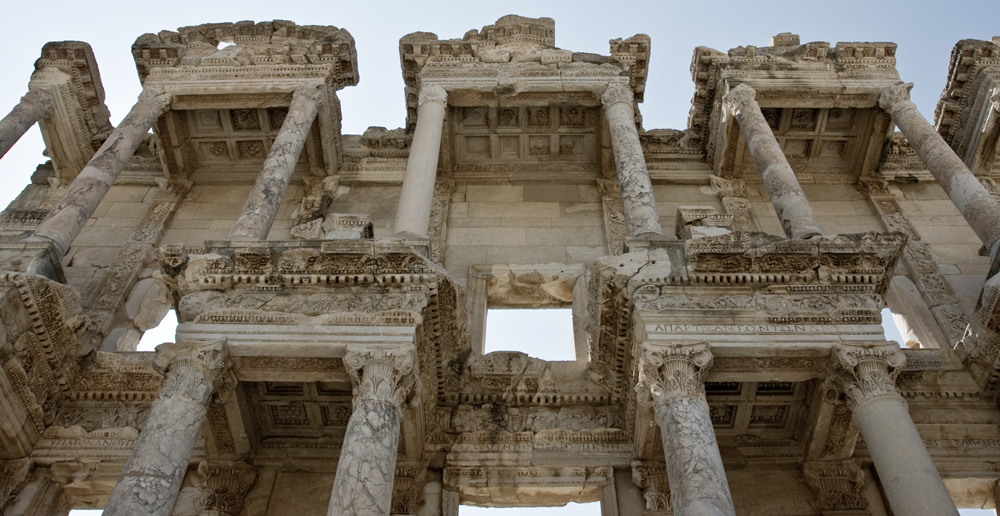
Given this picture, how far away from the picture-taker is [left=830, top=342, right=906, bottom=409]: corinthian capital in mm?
8648

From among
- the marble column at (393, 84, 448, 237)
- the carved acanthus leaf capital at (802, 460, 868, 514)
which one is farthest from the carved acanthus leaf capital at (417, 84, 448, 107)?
the carved acanthus leaf capital at (802, 460, 868, 514)

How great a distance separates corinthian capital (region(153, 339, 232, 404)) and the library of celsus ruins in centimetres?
3

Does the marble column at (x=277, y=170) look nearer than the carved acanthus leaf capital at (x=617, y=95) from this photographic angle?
Yes

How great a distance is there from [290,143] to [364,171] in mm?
3225

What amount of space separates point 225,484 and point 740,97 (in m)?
10.5

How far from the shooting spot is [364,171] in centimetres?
1636

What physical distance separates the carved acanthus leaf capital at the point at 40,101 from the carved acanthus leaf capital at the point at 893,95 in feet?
50.1

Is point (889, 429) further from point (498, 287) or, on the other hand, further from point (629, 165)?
point (498, 287)

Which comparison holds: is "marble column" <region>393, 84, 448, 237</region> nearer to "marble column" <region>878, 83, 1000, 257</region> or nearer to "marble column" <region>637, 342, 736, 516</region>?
"marble column" <region>637, 342, 736, 516</region>

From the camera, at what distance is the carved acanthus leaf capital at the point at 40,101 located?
47.1ft

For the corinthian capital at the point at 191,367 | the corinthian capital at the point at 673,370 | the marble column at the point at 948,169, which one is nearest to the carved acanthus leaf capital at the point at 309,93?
the corinthian capital at the point at 191,367

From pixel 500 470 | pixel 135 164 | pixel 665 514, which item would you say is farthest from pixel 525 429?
pixel 135 164

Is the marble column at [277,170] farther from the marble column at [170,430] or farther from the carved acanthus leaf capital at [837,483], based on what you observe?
the carved acanthus leaf capital at [837,483]

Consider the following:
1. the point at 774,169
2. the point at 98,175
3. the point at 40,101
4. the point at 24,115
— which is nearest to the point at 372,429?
the point at 98,175
